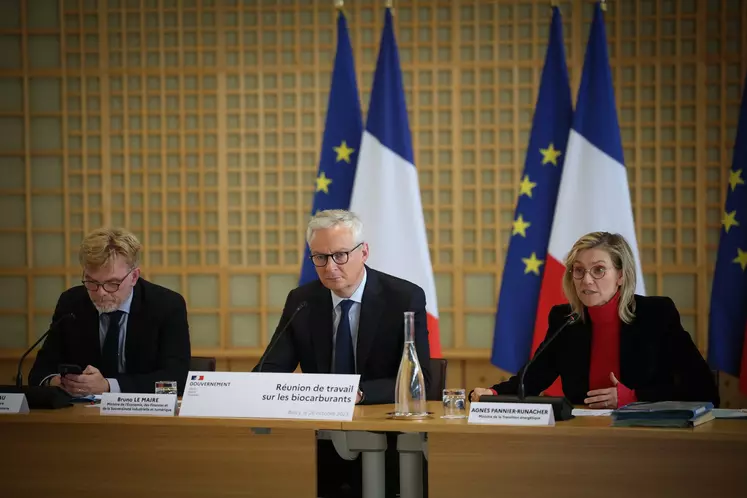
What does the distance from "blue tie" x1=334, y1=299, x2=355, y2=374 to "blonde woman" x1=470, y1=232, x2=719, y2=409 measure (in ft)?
1.71

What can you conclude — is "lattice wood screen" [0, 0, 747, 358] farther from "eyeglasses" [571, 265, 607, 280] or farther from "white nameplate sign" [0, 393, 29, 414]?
"white nameplate sign" [0, 393, 29, 414]

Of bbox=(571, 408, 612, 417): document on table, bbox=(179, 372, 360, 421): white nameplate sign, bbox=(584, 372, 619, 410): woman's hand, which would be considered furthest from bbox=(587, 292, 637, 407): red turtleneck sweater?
bbox=(179, 372, 360, 421): white nameplate sign

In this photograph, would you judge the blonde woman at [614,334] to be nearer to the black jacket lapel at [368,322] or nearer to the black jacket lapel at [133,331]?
the black jacket lapel at [368,322]

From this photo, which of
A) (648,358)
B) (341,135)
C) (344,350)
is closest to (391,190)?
(341,135)

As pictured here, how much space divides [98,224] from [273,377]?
3.16 meters

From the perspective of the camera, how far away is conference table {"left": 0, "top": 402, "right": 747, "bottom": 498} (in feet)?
7.79

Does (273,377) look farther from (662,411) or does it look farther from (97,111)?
(97,111)

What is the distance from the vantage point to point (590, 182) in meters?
4.66

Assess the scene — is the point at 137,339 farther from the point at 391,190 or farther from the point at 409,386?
the point at 391,190

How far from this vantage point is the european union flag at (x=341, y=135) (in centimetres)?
492

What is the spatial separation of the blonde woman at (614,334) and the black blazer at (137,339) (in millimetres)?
1229

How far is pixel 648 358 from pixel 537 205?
1711 millimetres

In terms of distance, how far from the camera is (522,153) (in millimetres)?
5352

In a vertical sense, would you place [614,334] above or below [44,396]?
above
